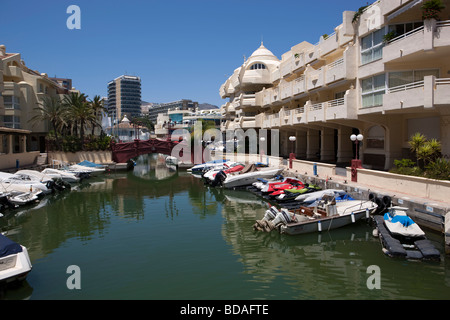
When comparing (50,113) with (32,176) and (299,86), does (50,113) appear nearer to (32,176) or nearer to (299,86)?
(32,176)

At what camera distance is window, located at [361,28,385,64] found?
992 inches

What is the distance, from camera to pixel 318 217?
19.5 m

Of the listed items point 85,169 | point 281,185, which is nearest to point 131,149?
point 85,169

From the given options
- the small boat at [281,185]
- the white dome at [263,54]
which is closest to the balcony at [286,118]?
the small boat at [281,185]

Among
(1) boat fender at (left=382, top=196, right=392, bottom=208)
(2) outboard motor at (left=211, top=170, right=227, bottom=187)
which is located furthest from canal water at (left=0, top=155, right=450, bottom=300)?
(2) outboard motor at (left=211, top=170, right=227, bottom=187)

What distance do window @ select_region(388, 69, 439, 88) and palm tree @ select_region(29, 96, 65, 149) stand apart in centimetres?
4597

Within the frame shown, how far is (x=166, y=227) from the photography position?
850 inches

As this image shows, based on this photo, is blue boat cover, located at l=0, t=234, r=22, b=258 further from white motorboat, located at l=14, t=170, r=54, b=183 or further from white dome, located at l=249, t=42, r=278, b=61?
white dome, located at l=249, t=42, r=278, b=61

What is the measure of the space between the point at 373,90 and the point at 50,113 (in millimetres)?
46314

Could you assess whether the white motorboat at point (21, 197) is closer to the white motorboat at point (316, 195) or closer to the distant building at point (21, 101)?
the distant building at point (21, 101)
